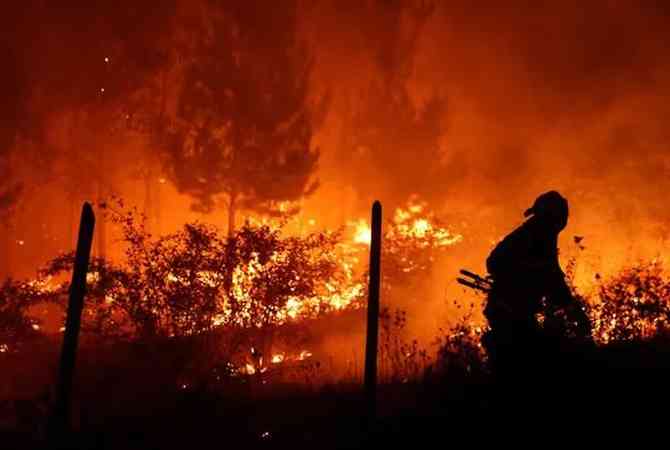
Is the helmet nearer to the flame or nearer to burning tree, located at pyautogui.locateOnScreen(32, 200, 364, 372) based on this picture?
burning tree, located at pyautogui.locateOnScreen(32, 200, 364, 372)

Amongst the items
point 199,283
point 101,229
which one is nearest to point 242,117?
point 101,229

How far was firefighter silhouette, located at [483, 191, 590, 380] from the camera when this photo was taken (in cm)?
554

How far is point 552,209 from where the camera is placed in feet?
19.5

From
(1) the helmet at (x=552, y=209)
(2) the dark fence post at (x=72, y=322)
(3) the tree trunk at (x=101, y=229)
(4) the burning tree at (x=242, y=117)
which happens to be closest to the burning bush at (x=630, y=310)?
(1) the helmet at (x=552, y=209)

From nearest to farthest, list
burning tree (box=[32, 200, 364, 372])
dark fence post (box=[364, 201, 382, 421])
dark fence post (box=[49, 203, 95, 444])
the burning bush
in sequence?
1. dark fence post (box=[49, 203, 95, 444])
2. dark fence post (box=[364, 201, 382, 421])
3. the burning bush
4. burning tree (box=[32, 200, 364, 372])

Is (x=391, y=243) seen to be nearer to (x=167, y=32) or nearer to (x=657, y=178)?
(x=657, y=178)

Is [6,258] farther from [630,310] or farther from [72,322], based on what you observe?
[630,310]

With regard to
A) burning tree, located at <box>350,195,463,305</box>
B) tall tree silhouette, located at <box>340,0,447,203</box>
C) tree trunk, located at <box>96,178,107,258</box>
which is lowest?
burning tree, located at <box>350,195,463,305</box>

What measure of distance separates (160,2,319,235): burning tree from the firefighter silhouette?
21.5 meters

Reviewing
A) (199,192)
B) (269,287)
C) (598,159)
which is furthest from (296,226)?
(269,287)

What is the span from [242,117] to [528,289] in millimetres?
22490

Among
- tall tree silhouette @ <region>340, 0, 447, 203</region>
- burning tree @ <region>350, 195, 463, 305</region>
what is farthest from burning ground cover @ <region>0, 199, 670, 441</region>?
tall tree silhouette @ <region>340, 0, 447, 203</region>

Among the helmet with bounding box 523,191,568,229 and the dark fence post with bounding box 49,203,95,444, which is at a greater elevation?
the helmet with bounding box 523,191,568,229

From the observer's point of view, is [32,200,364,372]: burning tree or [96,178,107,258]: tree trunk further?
[96,178,107,258]: tree trunk
